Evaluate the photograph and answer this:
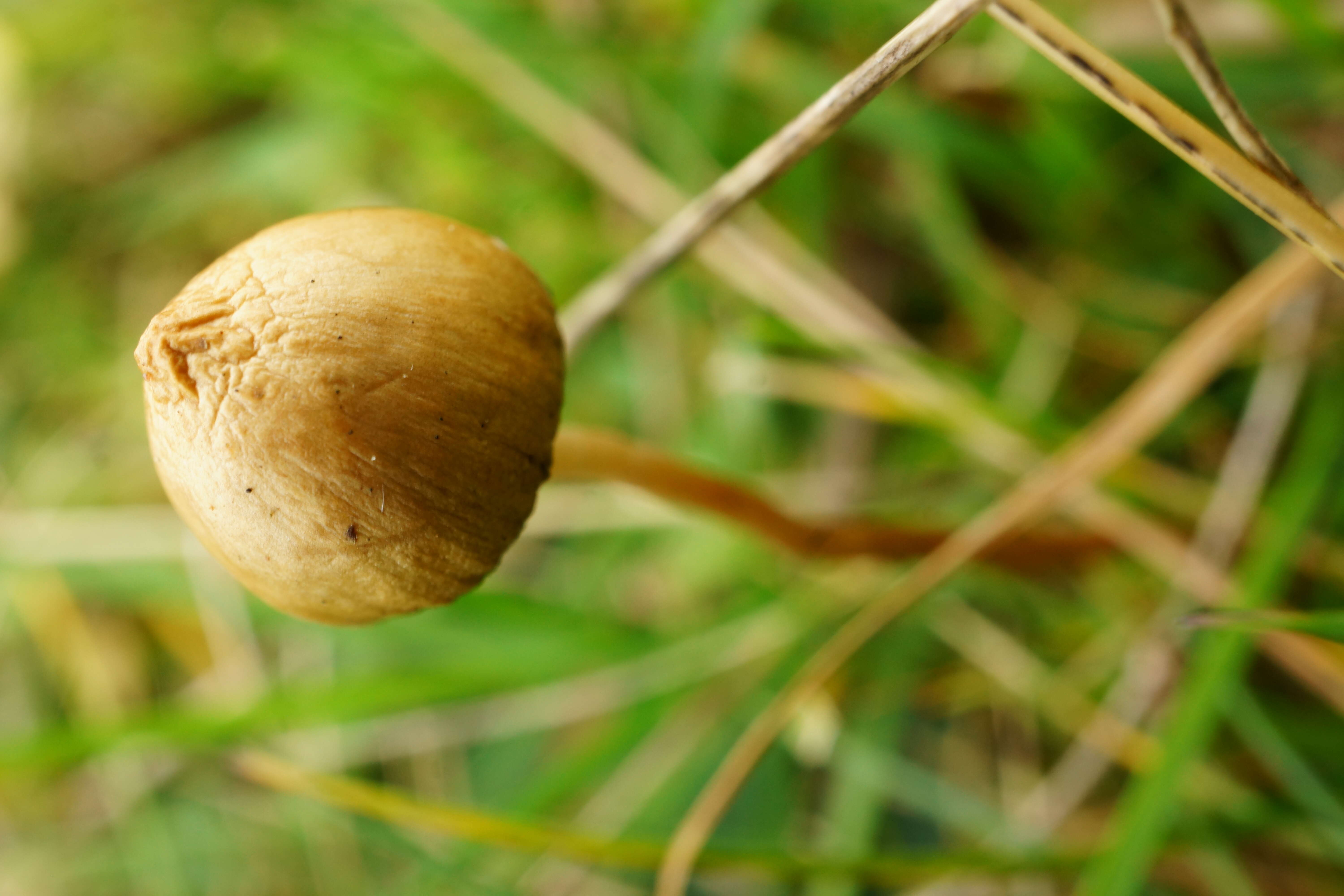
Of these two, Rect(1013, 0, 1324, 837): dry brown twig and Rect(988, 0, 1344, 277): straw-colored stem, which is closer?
Rect(988, 0, 1344, 277): straw-colored stem

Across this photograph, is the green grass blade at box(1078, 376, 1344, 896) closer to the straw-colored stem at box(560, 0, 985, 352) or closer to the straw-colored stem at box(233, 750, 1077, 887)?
the straw-colored stem at box(233, 750, 1077, 887)

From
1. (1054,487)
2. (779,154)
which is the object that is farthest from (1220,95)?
(1054,487)

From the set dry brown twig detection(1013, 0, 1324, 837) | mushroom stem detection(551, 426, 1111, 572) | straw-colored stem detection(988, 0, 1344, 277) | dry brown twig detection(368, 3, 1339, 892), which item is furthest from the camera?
dry brown twig detection(1013, 0, 1324, 837)

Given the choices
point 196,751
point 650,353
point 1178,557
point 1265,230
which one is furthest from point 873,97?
point 196,751

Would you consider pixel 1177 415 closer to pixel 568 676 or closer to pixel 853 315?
pixel 853 315

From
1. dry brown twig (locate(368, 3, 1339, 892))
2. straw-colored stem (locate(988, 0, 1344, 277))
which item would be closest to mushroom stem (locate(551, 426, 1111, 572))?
Result: dry brown twig (locate(368, 3, 1339, 892))

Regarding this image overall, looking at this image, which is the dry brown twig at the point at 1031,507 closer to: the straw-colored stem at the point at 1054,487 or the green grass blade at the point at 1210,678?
the straw-colored stem at the point at 1054,487
